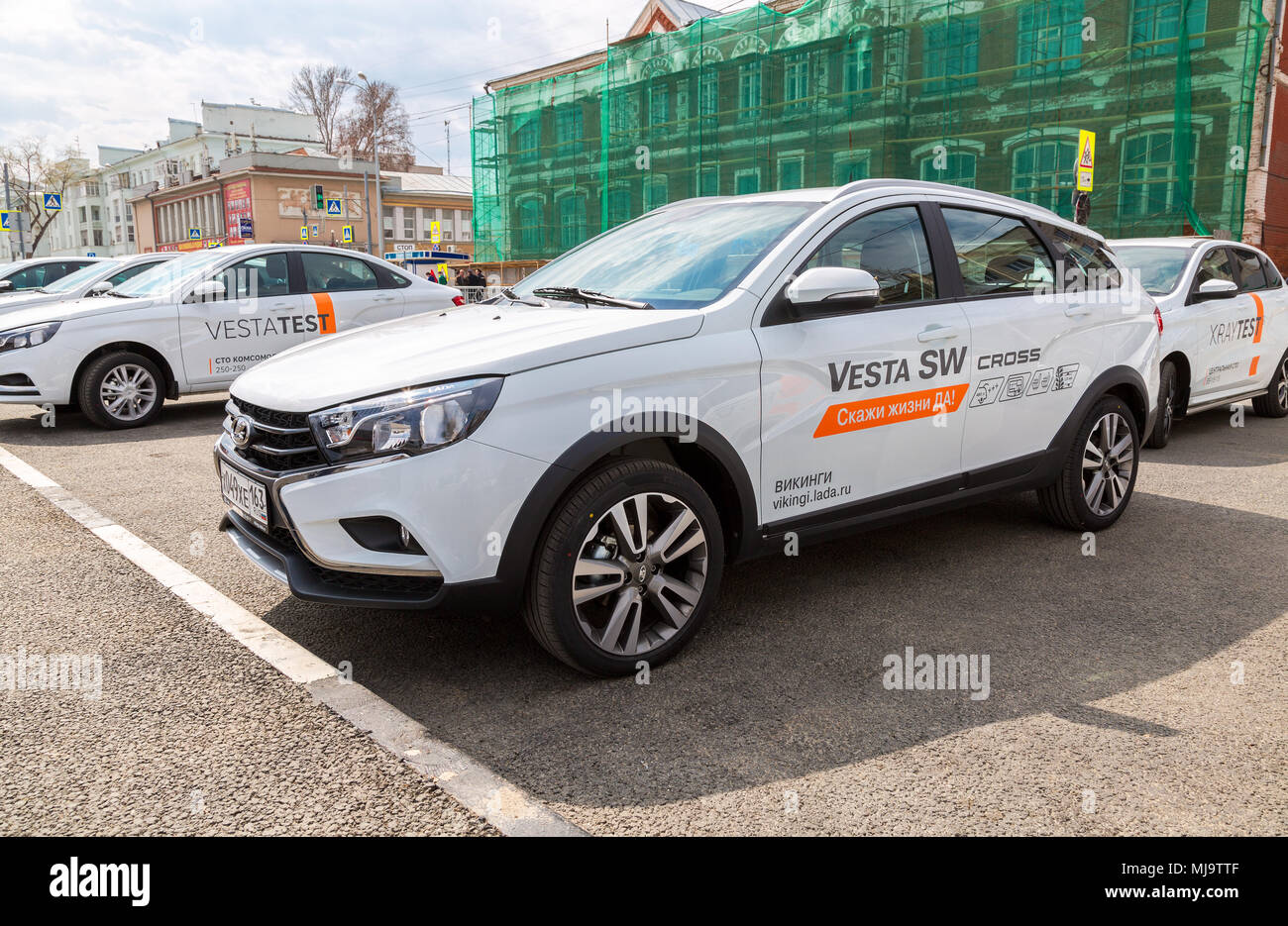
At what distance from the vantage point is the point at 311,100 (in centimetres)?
6606

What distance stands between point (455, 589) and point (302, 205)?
6185 cm

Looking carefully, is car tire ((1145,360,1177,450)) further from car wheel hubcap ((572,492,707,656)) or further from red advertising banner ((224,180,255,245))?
red advertising banner ((224,180,255,245))

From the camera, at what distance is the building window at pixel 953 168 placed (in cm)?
2484

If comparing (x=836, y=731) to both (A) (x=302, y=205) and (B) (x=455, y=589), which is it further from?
(A) (x=302, y=205)

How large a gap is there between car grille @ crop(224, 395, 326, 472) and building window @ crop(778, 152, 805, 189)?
26385 mm

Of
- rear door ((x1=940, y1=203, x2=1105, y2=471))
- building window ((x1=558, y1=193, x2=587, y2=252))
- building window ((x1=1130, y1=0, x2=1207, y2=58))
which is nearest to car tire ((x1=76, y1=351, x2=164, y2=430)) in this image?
rear door ((x1=940, y1=203, x2=1105, y2=471))

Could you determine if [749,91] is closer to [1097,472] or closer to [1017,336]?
[1097,472]

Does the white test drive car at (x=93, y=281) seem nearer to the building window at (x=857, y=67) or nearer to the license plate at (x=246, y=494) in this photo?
the license plate at (x=246, y=494)

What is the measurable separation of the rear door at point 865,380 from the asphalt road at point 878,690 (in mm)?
601

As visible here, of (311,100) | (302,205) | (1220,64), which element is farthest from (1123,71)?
(311,100)

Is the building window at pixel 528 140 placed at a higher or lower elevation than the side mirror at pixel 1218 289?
higher

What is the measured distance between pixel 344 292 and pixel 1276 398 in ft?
30.6

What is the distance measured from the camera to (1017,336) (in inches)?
180

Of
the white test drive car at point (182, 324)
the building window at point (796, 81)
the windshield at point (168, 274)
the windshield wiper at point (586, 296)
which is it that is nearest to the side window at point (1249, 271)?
the windshield wiper at point (586, 296)
